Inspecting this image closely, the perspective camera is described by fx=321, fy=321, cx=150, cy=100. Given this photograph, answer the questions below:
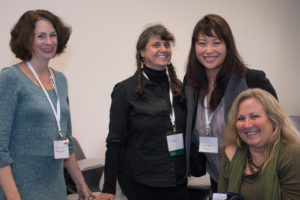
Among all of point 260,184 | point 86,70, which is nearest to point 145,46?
point 260,184

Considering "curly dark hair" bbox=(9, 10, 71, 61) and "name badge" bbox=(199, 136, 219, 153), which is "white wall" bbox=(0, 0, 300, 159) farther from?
"name badge" bbox=(199, 136, 219, 153)

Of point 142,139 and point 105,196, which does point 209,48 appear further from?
point 105,196

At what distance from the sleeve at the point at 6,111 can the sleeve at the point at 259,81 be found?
4.08ft

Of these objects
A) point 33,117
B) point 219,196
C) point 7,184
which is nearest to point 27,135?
point 33,117

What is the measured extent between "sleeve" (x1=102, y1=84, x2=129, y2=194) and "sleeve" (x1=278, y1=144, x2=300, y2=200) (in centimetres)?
90

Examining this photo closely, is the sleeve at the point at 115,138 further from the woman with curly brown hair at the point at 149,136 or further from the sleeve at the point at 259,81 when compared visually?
the sleeve at the point at 259,81

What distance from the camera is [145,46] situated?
2.08m

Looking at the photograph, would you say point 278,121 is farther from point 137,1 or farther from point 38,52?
point 137,1

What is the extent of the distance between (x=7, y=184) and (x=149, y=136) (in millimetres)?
814

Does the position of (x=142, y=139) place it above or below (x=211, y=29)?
below

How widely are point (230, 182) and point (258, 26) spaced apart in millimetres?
3710

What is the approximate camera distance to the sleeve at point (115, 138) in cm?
193

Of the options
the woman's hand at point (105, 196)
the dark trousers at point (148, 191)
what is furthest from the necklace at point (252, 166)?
the woman's hand at point (105, 196)

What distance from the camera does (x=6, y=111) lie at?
56.0 inches
